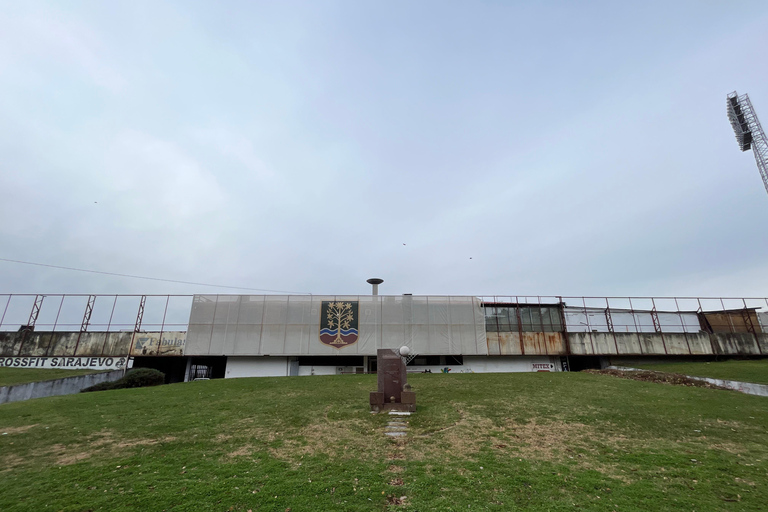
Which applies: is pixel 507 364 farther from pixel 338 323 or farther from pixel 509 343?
pixel 338 323

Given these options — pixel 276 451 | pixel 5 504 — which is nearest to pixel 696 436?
pixel 276 451

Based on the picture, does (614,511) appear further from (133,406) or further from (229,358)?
(229,358)

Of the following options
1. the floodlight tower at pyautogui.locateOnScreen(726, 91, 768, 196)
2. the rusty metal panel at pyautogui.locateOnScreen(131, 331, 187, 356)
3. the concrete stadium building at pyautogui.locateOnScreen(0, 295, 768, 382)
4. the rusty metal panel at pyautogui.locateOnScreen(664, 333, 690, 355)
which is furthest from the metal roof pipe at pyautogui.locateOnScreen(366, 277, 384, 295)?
the floodlight tower at pyautogui.locateOnScreen(726, 91, 768, 196)

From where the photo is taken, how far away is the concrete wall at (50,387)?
1956 cm

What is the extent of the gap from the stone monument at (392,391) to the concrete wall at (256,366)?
63.7 ft

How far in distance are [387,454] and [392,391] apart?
16.1 feet

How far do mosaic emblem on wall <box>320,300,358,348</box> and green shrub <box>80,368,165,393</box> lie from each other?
12.7 metres

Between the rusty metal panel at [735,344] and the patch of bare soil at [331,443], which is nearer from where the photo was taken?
the patch of bare soil at [331,443]

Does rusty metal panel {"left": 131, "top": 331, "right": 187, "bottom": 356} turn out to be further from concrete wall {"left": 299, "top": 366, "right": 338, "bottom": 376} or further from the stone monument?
the stone monument

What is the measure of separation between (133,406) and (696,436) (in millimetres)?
20134

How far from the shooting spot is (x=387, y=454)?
9.21 meters

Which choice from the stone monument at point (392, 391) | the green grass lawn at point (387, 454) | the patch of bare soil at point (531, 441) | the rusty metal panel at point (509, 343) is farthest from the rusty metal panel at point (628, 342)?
the stone monument at point (392, 391)

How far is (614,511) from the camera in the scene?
6.39 metres

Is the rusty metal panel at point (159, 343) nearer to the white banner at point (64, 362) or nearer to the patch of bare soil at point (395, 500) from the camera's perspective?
the white banner at point (64, 362)
